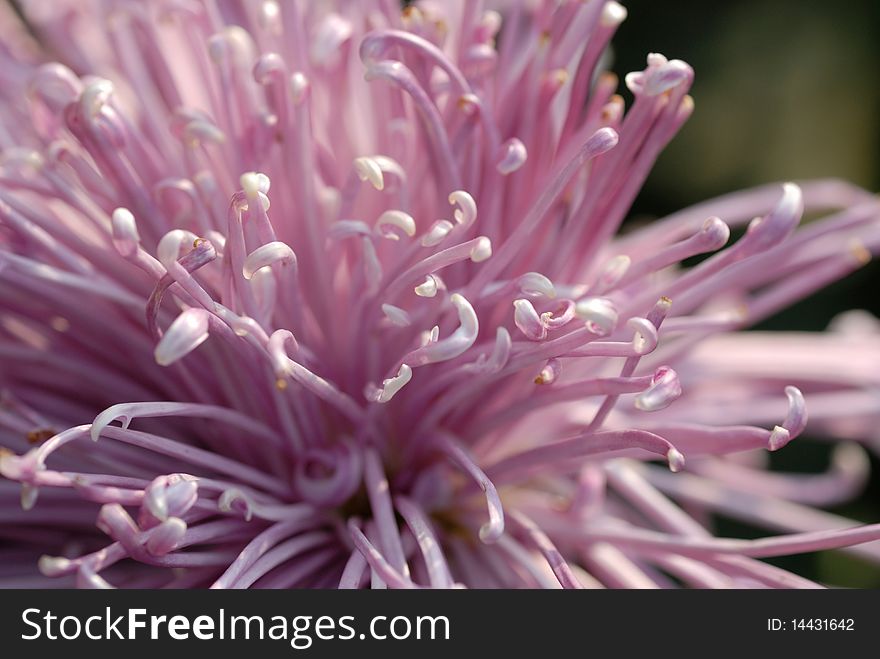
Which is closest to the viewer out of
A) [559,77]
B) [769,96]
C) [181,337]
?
[181,337]

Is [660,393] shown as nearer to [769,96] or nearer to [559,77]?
[559,77]

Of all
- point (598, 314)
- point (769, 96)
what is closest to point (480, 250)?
point (598, 314)

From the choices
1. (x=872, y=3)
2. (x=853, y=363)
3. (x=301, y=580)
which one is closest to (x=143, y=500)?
(x=301, y=580)

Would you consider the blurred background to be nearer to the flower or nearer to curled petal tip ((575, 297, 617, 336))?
the flower

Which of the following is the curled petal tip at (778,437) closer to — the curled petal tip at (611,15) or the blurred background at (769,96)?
the curled petal tip at (611,15)

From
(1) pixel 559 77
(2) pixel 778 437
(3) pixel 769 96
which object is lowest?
(2) pixel 778 437

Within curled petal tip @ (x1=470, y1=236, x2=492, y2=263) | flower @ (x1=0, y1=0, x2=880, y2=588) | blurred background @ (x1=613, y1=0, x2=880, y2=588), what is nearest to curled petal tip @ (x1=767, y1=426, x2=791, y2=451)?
flower @ (x1=0, y1=0, x2=880, y2=588)
